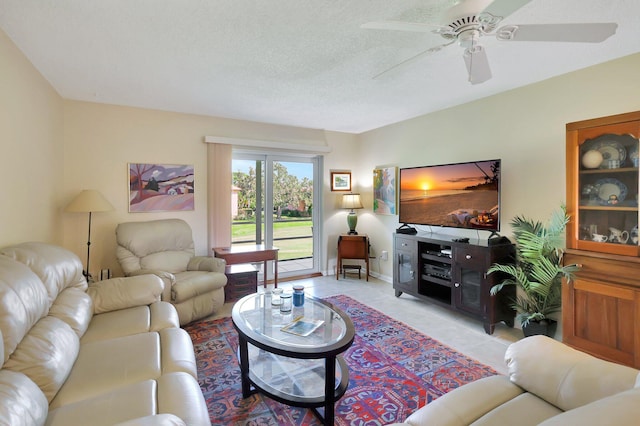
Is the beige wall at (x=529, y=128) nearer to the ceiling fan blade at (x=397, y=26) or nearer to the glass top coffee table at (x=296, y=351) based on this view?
the ceiling fan blade at (x=397, y=26)

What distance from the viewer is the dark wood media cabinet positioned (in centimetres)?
302

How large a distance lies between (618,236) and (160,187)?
4.65 m

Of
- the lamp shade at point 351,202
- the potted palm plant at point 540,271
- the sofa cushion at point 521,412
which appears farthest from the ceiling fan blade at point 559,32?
the lamp shade at point 351,202

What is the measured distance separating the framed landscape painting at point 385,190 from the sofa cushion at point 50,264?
12.6 feet

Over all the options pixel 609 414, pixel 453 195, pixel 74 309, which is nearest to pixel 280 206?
pixel 453 195

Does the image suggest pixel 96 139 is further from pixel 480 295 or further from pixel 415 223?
pixel 480 295

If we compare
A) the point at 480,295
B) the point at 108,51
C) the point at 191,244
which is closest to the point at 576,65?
the point at 480,295

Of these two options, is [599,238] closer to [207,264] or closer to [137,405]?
[137,405]

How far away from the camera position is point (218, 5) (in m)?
1.77

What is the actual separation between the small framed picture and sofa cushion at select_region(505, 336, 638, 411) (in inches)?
158

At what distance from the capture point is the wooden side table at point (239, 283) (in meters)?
3.79

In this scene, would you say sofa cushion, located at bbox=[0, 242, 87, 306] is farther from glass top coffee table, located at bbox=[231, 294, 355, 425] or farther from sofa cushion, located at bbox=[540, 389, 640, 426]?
sofa cushion, located at bbox=[540, 389, 640, 426]

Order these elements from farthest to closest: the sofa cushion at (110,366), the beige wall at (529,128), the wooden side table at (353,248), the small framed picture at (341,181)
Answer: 1. the small framed picture at (341,181)
2. the wooden side table at (353,248)
3. the beige wall at (529,128)
4. the sofa cushion at (110,366)

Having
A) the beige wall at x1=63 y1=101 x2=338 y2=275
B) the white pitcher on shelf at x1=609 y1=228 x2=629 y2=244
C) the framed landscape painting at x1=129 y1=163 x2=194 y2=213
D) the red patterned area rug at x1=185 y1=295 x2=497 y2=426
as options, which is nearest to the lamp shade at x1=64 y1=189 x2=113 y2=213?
the beige wall at x1=63 y1=101 x2=338 y2=275
